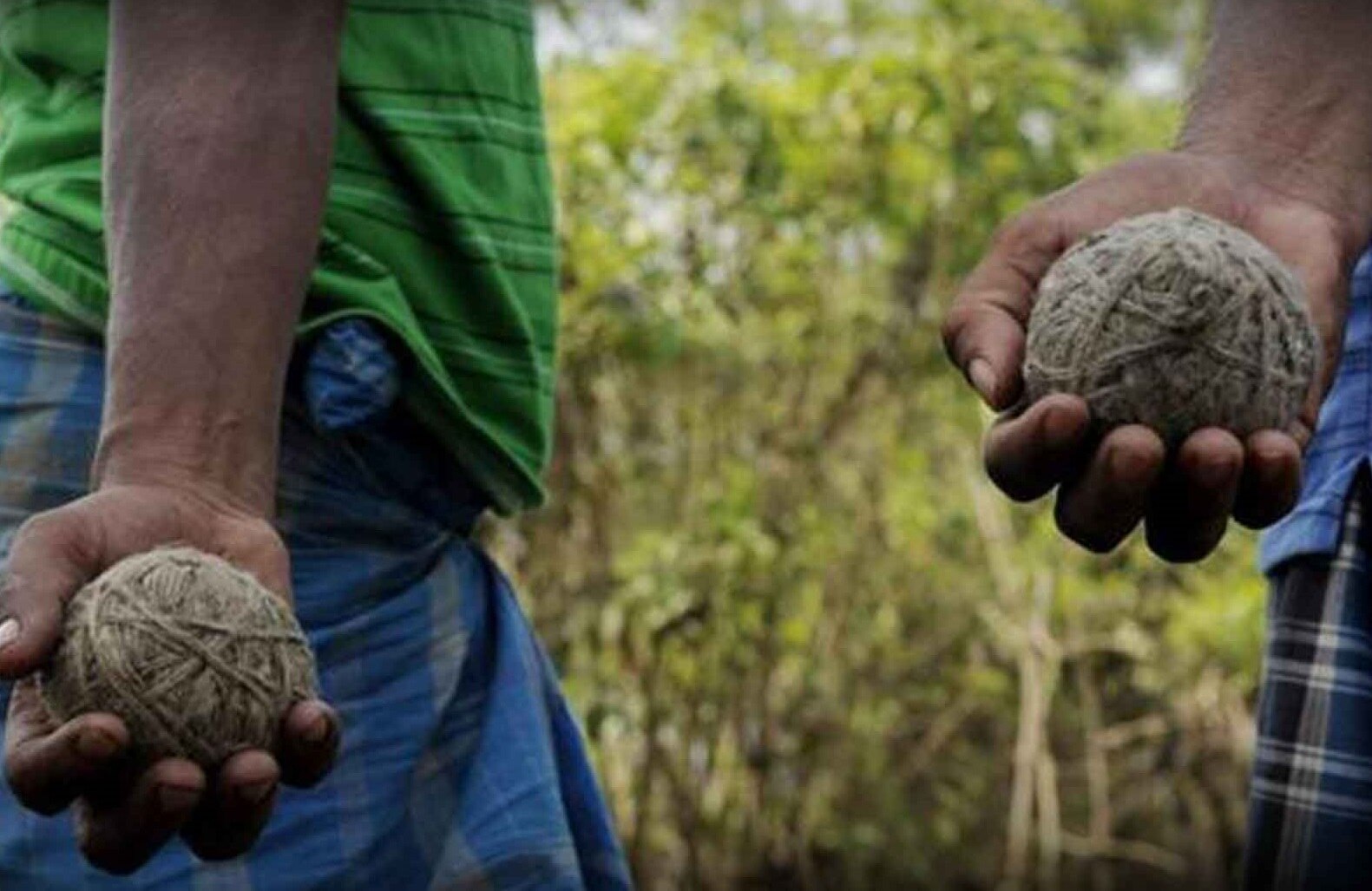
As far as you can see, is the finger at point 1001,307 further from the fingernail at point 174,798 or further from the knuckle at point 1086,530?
the fingernail at point 174,798

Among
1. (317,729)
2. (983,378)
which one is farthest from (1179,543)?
(317,729)

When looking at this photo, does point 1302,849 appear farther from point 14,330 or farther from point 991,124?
point 991,124

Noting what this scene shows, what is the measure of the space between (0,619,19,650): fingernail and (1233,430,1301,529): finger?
91cm

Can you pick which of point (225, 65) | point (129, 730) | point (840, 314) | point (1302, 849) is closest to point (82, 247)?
point (225, 65)

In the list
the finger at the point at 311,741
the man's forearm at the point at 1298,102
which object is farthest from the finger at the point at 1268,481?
the finger at the point at 311,741

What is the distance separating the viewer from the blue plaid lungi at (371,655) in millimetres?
2348

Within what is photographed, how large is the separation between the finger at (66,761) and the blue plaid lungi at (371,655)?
1.00 ft

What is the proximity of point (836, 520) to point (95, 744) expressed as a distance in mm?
4406

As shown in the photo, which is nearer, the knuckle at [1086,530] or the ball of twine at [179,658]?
the knuckle at [1086,530]

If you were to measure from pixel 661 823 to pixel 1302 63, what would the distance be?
4213 millimetres

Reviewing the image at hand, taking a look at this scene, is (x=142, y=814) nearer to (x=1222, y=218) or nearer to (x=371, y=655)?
(x=371, y=655)

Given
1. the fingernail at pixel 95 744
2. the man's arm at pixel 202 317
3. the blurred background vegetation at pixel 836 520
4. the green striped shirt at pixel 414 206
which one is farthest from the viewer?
the blurred background vegetation at pixel 836 520

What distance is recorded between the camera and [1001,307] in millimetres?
2211

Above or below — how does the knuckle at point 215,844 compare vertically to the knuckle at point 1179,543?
below
